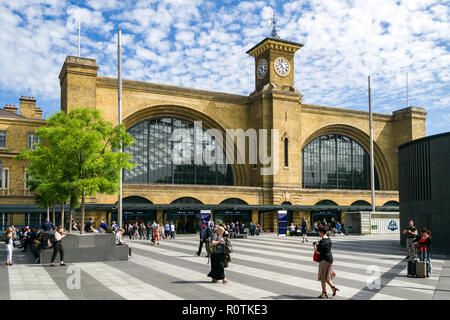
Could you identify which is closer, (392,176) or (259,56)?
(259,56)

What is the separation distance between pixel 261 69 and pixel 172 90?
11.3 meters

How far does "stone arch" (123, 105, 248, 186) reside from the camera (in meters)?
45.8

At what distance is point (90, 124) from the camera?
2097 centimetres

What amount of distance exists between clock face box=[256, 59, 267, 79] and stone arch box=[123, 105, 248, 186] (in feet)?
25.7

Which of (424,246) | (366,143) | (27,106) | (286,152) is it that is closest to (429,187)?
(424,246)

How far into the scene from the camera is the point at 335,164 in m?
57.7

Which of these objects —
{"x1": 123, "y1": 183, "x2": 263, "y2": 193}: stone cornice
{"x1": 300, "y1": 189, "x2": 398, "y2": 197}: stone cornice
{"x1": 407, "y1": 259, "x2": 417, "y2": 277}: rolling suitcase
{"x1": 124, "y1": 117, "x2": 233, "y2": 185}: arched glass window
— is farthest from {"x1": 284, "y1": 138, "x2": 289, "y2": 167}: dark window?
{"x1": 407, "y1": 259, "x2": 417, "y2": 277}: rolling suitcase

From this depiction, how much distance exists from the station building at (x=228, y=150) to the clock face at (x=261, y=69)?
116mm

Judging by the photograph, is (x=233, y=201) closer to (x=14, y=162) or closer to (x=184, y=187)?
(x=184, y=187)

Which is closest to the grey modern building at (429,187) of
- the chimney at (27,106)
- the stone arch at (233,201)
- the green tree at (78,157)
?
the green tree at (78,157)

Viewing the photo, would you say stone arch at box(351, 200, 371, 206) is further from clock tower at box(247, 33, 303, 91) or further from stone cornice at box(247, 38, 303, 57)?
stone cornice at box(247, 38, 303, 57)

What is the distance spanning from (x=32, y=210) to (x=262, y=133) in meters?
24.0
